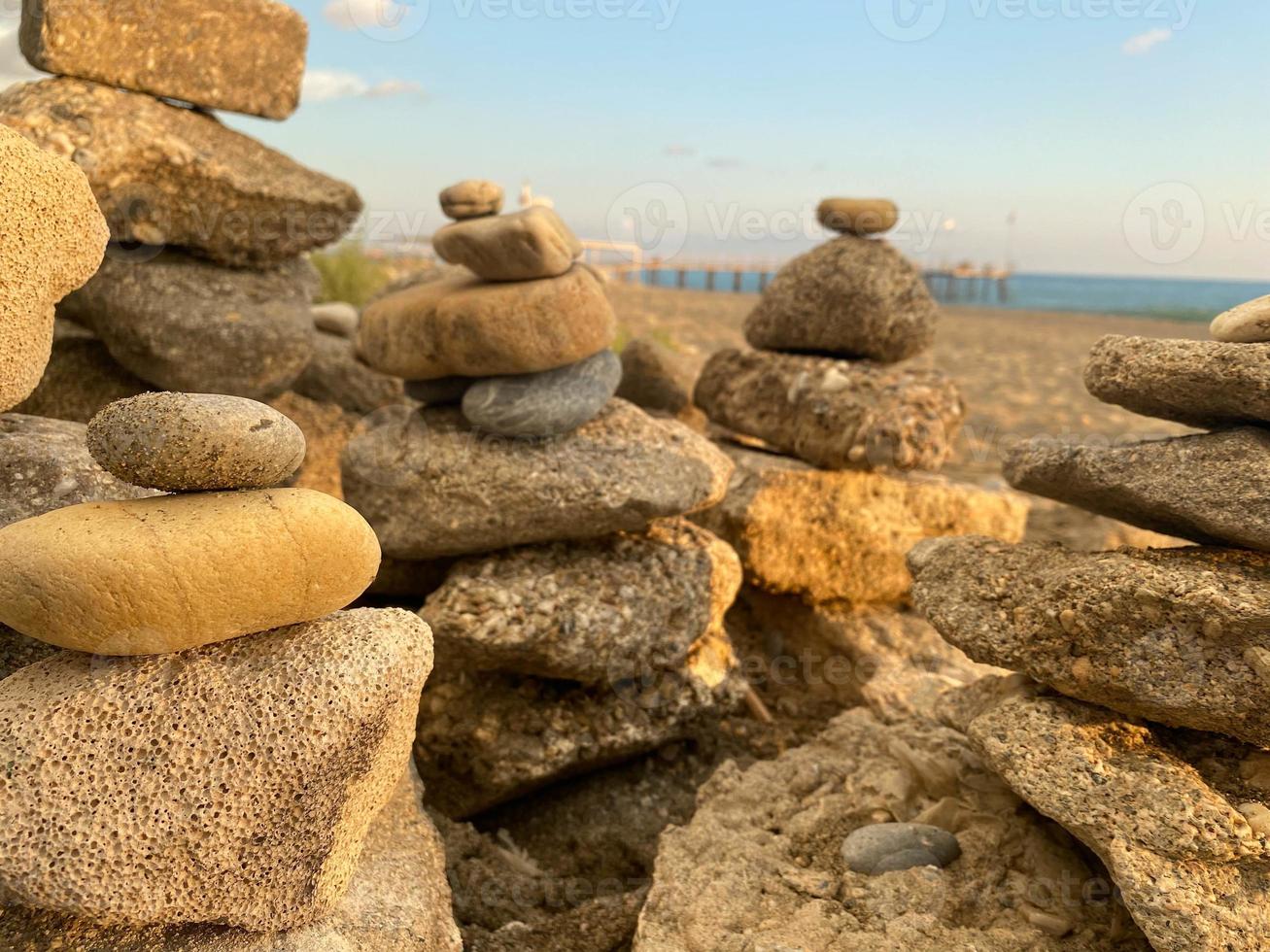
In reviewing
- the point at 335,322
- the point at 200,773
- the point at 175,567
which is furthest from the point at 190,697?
the point at 335,322

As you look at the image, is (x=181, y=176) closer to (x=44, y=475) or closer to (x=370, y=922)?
(x=44, y=475)

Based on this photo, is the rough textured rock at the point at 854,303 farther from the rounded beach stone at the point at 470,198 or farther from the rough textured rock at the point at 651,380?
the rounded beach stone at the point at 470,198

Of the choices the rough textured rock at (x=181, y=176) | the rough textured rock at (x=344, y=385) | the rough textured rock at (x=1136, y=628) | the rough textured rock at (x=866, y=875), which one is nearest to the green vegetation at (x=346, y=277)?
the rough textured rock at (x=344, y=385)

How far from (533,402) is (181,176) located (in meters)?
1.84

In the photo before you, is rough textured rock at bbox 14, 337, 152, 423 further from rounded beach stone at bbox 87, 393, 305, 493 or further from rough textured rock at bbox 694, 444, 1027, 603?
rough textured rock at bbox 694, 444, 1027, 603

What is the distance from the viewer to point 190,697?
248 cm

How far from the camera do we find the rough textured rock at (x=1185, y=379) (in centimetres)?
286

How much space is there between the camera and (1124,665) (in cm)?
286

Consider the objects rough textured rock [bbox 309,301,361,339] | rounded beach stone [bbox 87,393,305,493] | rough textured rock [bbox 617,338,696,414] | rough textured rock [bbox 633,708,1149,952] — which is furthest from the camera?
rough textured rock [bbox 309,301,361,339]

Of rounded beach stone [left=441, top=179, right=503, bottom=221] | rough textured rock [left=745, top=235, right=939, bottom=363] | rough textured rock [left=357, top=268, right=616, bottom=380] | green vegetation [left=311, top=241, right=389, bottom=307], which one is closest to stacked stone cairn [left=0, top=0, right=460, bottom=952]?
rough textured rock [left=357, top=268, right=616, bottom=380]

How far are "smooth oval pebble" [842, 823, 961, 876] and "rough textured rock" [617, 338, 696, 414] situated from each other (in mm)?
3635

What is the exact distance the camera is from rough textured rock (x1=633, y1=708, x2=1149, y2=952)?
2.93 metres

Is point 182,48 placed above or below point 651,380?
above

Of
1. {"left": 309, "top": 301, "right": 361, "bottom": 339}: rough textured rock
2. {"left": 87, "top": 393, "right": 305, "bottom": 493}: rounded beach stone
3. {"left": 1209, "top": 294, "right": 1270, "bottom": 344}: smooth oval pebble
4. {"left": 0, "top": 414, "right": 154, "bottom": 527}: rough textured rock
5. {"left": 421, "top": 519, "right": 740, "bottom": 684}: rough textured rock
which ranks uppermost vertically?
{"left": 1209, "top": 294, "right": 1270, "bottom": 344}: smooth oval pebble
